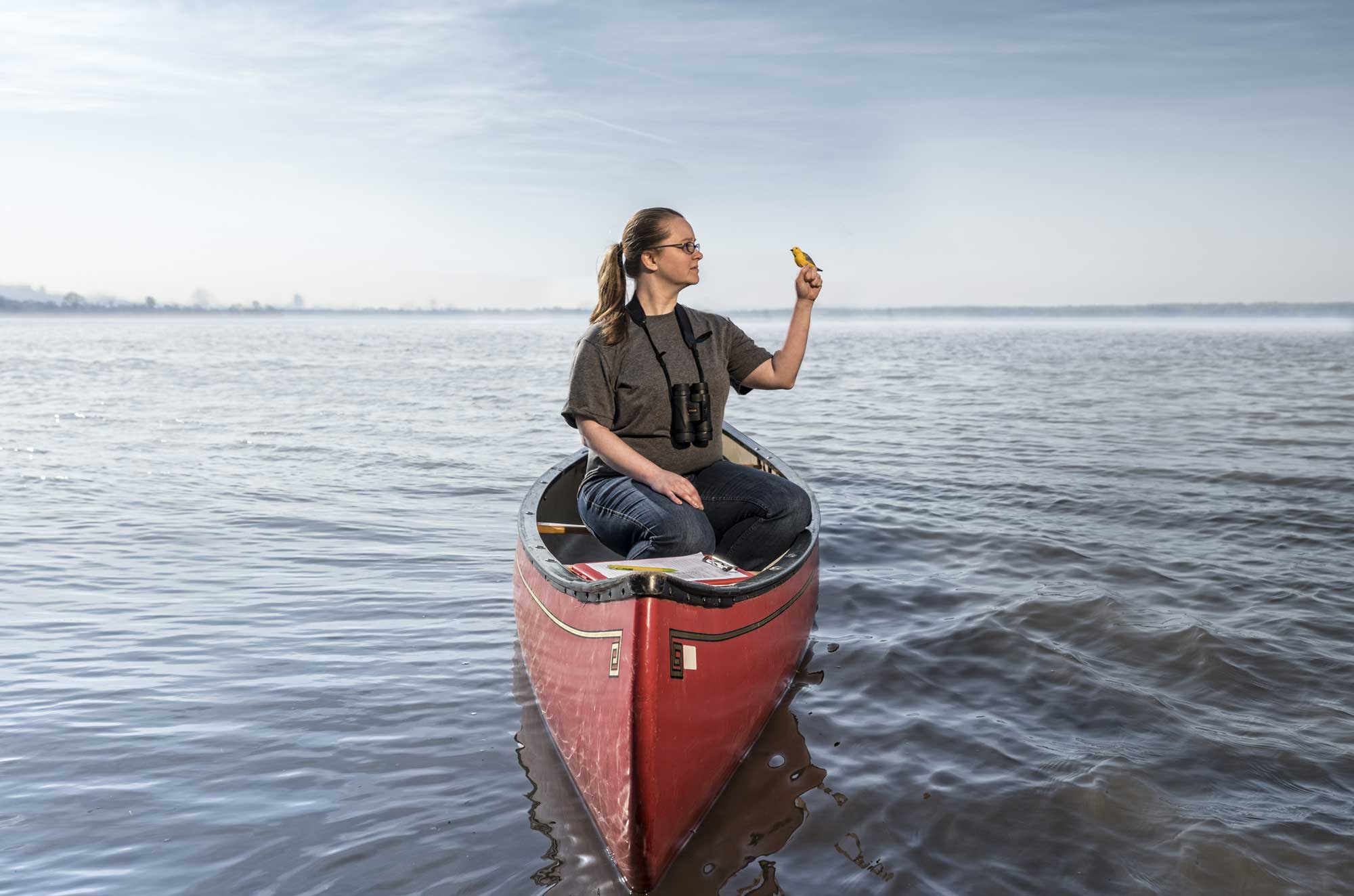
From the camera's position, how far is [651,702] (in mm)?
3266

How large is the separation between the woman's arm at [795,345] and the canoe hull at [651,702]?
1142mm

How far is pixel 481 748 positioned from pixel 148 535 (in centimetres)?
555

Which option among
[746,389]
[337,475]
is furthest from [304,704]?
[337,475]

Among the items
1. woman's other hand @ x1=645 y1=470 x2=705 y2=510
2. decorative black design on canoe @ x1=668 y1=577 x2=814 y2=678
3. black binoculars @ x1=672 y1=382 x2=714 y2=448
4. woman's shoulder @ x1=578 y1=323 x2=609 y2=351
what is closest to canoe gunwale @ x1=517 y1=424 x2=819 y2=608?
decorative black design on canoe @ x1=668 y1=577 x2=814 y2=678

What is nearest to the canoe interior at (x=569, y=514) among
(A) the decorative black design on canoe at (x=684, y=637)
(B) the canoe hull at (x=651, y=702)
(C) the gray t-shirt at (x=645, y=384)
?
(C) the gray t-shirt at (x=645, y=384)

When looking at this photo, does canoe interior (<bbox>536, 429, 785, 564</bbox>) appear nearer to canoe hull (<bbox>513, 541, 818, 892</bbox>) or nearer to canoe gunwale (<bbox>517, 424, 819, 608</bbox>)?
canoe gunwale (<bbox>517, 424, 819, 608</bbox>)

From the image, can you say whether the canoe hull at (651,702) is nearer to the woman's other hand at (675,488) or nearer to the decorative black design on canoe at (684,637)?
the decorative black design on canoe at (684,637)

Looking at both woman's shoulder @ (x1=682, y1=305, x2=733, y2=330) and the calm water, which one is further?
woman's shoulder @ (x1=682, y1=305, x2=733, y2=330)

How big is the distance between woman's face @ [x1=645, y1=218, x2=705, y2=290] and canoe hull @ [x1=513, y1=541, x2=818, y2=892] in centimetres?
155

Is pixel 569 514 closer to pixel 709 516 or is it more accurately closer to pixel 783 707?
pixel 709 516

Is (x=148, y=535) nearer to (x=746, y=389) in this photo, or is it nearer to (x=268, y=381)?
(x=746, y=389)

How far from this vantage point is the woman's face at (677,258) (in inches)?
179

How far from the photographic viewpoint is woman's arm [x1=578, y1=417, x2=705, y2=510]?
4285 millimetres

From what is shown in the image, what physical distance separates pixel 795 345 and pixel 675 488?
3.52 ft
